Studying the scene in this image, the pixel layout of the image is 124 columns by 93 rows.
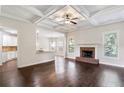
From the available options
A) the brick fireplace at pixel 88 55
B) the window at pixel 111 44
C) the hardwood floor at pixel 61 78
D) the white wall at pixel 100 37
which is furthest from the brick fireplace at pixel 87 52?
the hardwood floor at pixel 61 78

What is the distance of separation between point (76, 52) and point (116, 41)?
3266 millimetres

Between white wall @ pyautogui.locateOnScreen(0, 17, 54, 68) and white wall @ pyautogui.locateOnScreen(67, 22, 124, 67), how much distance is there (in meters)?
3.88

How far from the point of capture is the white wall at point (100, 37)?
500 cm

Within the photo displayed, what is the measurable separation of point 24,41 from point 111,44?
5.27 metres

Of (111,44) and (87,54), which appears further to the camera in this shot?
(87,54)

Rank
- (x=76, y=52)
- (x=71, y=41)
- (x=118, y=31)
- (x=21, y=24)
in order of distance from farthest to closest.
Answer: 1. (x=71, y=41)
2. (x=76, y=52)
3. (x=118, y=31)
4. (x=21, y=24)

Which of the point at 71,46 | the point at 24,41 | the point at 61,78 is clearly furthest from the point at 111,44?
the point at 24,41

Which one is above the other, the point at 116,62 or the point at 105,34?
the point at 105,34

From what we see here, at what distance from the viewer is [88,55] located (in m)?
6.77

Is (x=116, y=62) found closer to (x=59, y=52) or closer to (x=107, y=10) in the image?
(x=107, y=10)

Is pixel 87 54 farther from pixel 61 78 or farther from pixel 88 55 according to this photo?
pixel 61 78

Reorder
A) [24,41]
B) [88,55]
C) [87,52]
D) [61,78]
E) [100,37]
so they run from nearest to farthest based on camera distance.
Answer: [61,78], [24,41], [100,37], [88,55], [87,52]

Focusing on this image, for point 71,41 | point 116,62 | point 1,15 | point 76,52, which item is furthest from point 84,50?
point 1,15

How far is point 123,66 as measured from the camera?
190 inches
